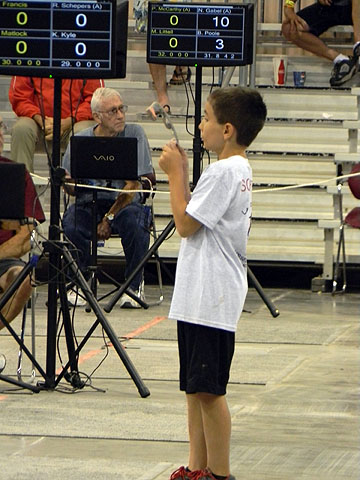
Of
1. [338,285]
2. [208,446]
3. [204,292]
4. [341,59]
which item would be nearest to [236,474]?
[208,446]

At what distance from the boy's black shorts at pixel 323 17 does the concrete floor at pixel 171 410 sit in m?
4.46

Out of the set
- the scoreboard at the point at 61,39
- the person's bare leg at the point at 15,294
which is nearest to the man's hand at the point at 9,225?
the person's bare leg at the point at 15,294

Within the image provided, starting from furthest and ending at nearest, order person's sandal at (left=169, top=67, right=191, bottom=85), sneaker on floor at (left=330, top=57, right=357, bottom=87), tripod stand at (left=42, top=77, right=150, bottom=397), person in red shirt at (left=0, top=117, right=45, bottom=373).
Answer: person's sandal at (left=169, top=67, right=191, bottom=85) → sneaker on floor at (left=330, top=57, right=357, bottom=87) → person in red shirt at (left=0, top=117, right=45, bottom=373) → tripod stand at (left=42, top=77, right=150, bottom=397)

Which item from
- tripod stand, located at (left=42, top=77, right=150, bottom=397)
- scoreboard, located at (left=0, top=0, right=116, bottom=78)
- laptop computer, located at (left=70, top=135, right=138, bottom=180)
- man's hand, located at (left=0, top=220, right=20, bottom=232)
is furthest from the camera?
laptop computer, located at (left=70, top=135, right=138, bottom=180)

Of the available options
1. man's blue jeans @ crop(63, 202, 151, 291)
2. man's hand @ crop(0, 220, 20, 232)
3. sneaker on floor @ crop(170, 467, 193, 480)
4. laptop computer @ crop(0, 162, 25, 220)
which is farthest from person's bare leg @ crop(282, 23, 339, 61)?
sneaker on floor @ crop(170, 467, 193, 480)

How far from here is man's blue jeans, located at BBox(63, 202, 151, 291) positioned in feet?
30.4

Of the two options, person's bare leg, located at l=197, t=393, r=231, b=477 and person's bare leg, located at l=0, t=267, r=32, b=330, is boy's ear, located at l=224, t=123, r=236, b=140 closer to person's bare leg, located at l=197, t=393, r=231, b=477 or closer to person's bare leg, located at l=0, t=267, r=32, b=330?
person's bare leg, located at l=197, t=393, r=231, b=477

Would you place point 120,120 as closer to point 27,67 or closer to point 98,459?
point 27,67

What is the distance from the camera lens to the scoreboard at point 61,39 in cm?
635

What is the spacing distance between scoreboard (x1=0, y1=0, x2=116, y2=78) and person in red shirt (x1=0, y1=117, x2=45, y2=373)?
28.9 inches

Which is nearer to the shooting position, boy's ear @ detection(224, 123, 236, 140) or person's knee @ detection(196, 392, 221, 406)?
person's knee @ detection(196, 392, 221, 406)

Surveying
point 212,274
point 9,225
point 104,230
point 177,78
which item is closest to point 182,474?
point 212,274

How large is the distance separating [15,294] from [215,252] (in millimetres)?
2570

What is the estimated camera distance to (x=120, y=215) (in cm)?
933
